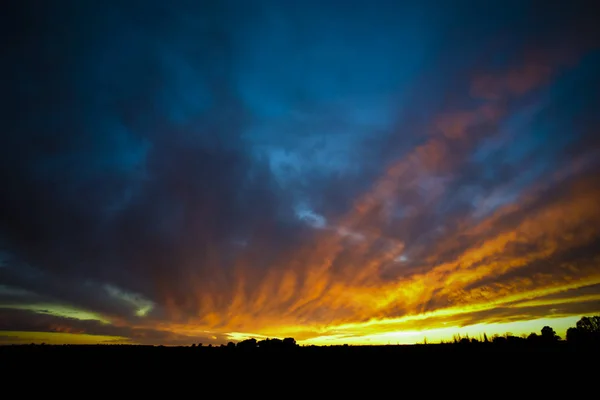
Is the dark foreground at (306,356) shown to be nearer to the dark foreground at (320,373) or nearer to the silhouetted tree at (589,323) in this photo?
the dark foreground at (320,373)

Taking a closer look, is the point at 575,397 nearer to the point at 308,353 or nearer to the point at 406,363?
the point at 406,363

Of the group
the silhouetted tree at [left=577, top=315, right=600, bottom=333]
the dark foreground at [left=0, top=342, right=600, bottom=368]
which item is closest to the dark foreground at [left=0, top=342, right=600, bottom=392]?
the dark foreground at [left=0, top=342, right=600, bottom=368]

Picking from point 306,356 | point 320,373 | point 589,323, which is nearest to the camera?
point 320,373

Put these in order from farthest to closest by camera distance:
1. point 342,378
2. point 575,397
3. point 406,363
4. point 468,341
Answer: point 468,341
point 406,363
point 342,378
point 575,397

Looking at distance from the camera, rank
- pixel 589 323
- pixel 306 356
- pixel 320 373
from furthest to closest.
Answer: pixel 589 323 < pixel 306 356 < pixel 320 373

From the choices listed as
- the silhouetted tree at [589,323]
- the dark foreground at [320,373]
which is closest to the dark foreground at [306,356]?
the dark foreground at [320,373]

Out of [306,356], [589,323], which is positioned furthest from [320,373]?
[589,323]

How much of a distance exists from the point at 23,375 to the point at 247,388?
50.8 ft

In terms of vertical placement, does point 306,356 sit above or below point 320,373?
above

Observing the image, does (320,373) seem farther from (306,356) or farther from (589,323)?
(589,323)

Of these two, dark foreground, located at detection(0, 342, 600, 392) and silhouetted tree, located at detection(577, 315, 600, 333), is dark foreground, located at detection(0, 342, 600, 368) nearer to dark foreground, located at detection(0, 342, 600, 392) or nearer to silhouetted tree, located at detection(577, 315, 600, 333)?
dark foreground, located at detection(0, 342, 600, 392)

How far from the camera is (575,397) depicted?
551 inches

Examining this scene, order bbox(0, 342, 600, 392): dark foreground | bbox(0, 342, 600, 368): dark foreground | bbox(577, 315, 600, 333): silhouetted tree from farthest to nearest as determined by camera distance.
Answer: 1. bbox(577, 315, 600, 333): silhouetted tree
2. bbox(0, 342, 600, 368): dark foreground
3. bbox(0, 342, 600, 392): dark foreground

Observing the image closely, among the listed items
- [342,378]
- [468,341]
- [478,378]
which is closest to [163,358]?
[342,378]
